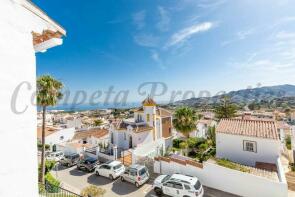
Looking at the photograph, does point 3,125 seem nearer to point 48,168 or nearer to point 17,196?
point 17,196

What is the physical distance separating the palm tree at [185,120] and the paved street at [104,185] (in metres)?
12.4

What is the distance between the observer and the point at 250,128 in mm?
20156

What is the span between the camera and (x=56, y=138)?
133ft

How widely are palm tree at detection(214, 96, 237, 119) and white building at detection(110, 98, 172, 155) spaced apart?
11.7 m

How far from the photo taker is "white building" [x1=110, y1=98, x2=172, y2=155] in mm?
29891

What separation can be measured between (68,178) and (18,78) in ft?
66.8

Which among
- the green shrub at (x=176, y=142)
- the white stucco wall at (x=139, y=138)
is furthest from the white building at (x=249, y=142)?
the green shrub at (x=176, y=142)

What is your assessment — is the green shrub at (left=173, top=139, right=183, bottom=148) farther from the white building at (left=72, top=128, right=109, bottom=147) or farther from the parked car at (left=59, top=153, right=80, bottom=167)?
the parked car at (left=59, top=153, right=80, bottom=167)

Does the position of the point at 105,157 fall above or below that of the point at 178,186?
below

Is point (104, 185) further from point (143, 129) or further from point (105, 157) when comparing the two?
point (143, 129)

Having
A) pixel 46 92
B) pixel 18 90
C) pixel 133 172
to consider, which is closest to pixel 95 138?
pixel 46 92

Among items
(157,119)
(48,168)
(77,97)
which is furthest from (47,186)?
(157,119)

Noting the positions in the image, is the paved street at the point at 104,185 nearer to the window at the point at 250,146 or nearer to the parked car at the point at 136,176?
the parked car at the point at 136,176

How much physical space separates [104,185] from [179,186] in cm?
739
